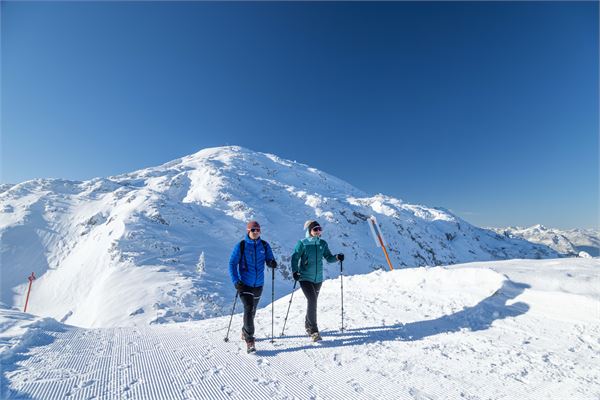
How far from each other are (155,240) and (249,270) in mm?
30892

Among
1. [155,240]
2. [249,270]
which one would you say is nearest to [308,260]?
[249,270]

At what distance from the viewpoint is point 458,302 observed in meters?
7.88

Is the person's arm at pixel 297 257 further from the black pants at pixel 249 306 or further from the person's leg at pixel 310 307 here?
the black pants at pixel 249 306

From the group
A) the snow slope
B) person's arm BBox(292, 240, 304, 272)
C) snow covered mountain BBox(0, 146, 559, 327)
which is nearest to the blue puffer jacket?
person's arm BBox(292, 240, 304, 272)

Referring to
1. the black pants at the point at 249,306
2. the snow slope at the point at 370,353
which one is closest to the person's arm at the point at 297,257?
the black pants at the point at 249,306

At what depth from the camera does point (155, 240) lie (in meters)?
32.6

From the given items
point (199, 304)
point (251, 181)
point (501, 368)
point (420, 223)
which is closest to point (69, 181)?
point (251, 181)

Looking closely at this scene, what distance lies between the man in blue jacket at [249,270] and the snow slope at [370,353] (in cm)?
76

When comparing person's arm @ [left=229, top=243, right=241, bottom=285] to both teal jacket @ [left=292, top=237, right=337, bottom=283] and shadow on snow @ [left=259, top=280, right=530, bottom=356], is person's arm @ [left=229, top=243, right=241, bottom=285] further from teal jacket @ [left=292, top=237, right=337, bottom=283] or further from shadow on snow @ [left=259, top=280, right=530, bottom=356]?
shadow on snow @ [left=259, top=280, right=530, bottom=356]

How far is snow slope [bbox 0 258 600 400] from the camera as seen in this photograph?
4.11m

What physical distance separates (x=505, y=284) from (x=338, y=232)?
2381 inches

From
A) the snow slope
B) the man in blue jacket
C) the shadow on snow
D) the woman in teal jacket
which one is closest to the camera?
the snow slope

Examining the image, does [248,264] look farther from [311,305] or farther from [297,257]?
[311,305]

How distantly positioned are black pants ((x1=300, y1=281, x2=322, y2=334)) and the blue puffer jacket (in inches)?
41.3
